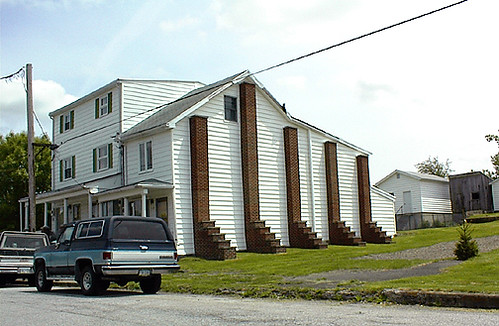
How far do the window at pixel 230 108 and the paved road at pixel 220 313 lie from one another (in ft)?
54.5

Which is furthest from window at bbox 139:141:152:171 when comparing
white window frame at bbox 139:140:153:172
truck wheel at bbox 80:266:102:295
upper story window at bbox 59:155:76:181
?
truck wheel at bbox 80:266:102:295

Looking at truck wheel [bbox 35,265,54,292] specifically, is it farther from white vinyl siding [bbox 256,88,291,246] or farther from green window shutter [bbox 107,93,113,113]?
green window shutter [bbox 107,93,113,113]

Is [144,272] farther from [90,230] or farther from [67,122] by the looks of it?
[67,122]

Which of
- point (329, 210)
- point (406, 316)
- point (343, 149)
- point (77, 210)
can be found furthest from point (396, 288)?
point (77, 210)

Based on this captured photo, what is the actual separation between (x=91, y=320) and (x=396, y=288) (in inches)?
231

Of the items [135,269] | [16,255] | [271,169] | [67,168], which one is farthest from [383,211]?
[135,269]

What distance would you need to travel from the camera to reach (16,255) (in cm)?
1995

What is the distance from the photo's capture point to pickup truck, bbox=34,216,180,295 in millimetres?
14453

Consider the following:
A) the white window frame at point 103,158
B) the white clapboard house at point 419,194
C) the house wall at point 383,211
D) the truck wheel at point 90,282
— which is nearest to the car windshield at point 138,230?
the truck wheel at point 90,282

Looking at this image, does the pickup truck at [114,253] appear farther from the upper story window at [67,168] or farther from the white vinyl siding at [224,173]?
the upper story window at [67,168]

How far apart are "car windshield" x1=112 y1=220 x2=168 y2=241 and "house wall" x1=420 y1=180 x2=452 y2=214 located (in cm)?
3998

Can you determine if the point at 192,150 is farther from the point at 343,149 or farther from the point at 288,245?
the point at 343,149

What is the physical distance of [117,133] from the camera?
31219 mm

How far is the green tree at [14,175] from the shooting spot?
50.9 metres
